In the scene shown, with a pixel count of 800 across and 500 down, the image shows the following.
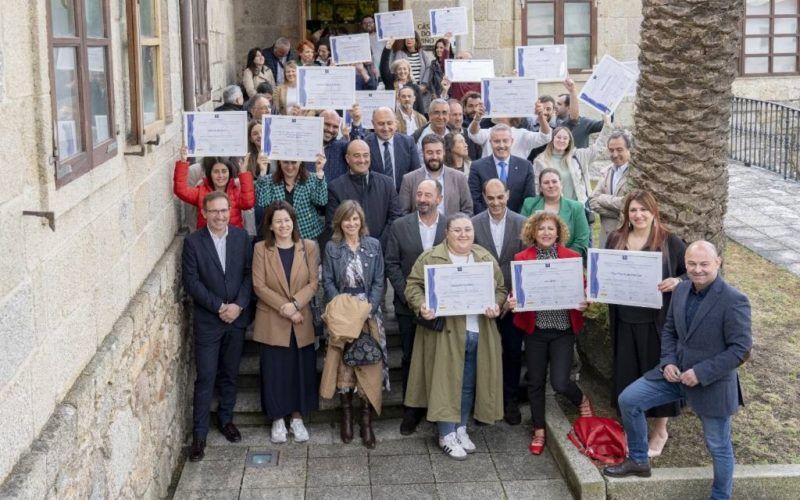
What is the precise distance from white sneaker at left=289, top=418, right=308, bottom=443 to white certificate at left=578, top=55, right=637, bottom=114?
4095mm

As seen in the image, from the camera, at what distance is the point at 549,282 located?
7.57 meters

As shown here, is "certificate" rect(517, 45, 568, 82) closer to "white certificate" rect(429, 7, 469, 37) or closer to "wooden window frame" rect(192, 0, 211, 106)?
"white certificate" rect(429, 7, 469, 37)

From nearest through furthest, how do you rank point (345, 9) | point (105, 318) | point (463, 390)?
1. point (105, 318)
2. point (463, 390)
3. point (345, 9)

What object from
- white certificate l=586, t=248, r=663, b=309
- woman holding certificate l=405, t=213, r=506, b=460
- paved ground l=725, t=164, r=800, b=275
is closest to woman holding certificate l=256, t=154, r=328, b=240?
woman holding certificate l=405, t=213, r=506, b=460

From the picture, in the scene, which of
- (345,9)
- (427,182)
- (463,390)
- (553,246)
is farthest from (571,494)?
(345,9)

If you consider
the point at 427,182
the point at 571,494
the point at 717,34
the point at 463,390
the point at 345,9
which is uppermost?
the point at 345,9

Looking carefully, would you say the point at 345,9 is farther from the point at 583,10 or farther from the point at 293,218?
the point at 293,218

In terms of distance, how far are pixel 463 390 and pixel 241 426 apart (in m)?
1.90

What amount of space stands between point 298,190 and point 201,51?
4.01 m

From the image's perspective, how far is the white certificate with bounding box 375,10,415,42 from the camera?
42.2 feet

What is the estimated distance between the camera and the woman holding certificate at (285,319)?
7.97 metres

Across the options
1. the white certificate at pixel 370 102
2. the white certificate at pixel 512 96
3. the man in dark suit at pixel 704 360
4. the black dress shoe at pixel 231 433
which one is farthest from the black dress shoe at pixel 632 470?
the white certificate at pixel 370 102

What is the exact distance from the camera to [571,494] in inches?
293

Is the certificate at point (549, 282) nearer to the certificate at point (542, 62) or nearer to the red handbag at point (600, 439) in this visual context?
the red handbag at point (600, 439)
